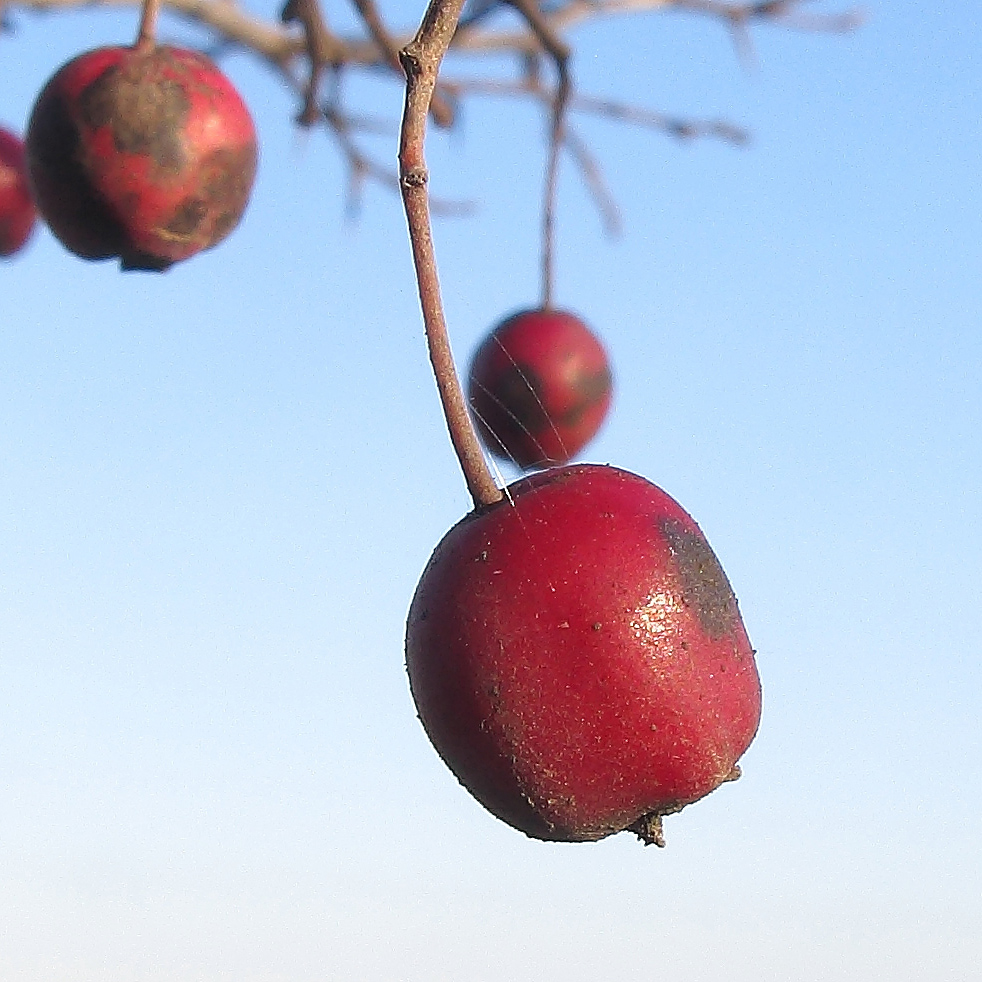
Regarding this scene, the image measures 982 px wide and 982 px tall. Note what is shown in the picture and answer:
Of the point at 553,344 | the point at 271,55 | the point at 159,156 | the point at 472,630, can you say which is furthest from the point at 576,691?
the point at 271,55

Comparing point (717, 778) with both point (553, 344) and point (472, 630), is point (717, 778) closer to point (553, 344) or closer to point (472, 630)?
point (472, 630)

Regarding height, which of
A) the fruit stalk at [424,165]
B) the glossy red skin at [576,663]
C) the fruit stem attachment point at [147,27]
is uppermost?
the fruit stem attachment point at [147,27]

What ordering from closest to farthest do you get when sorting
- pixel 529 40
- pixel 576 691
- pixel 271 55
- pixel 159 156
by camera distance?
pixel 576 691 → pixel 159 156 → pixel 271 55 → pixel 529 40

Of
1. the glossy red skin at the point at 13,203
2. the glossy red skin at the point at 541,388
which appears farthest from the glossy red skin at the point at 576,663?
the glossy red skin at the point at 13,203

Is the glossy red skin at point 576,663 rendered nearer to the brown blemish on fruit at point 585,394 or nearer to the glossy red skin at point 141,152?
the glossy red skin at point 141,152

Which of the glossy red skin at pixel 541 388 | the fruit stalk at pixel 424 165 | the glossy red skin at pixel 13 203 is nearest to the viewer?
the fruit stalk at pixel 424 165

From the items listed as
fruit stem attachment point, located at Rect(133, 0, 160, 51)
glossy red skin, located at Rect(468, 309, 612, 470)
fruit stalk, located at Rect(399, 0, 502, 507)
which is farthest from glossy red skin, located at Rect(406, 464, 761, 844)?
glossy red skin, located at Rect(468, 309, 612, 470)
